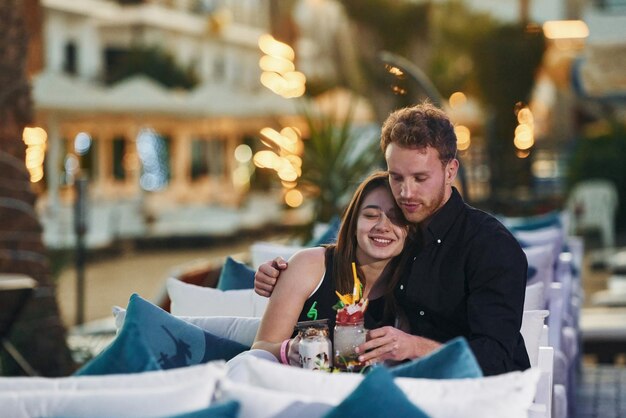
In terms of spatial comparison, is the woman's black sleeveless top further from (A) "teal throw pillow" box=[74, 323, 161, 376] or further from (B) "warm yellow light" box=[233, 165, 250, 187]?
(B) "warm yellow light" box=[233, 165, 250, 187]

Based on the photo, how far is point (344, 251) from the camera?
3879 millimetres

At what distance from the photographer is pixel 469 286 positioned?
146 inches

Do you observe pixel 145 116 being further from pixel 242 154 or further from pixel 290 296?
pixel 242 154

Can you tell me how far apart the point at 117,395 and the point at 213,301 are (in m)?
2.07

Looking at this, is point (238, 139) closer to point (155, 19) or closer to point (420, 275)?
point (155, 19)

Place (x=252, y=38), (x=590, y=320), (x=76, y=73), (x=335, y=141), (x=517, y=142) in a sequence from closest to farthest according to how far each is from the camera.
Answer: (x=590, y=320) → (x=335, y=141) → (x=517, y=142) → (x=76, y=73) → (x=252, y=38)

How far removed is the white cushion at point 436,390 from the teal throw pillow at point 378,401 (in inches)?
3.7

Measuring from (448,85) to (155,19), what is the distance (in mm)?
12792

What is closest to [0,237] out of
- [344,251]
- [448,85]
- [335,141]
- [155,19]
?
[335,141]

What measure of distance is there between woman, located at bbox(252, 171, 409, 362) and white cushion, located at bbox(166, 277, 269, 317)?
36.0 inches

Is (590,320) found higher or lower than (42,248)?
lower

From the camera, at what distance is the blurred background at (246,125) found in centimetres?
757

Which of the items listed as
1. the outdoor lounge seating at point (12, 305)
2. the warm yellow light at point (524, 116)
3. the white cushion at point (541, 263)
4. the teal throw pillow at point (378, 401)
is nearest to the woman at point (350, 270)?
the teal throw pillow at point (378, 401)

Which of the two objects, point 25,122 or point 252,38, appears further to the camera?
point 252,38
